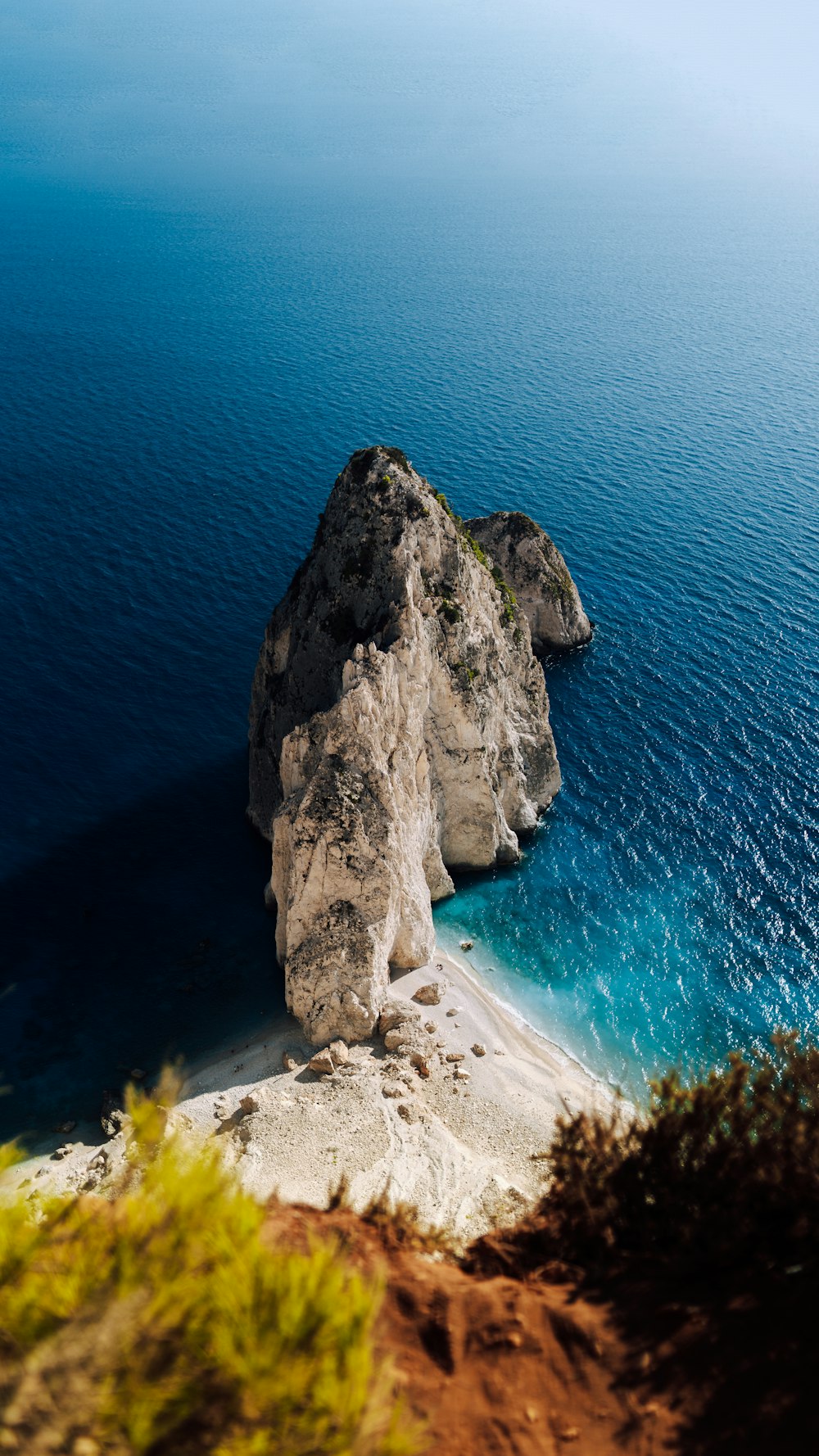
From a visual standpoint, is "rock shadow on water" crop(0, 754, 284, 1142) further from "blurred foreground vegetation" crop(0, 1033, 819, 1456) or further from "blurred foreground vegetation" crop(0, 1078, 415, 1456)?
"blurred foreground vegetation" crop(0, 1078, 415, 1456)

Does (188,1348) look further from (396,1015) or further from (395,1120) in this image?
(396,1015)

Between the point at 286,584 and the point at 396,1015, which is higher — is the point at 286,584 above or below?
above

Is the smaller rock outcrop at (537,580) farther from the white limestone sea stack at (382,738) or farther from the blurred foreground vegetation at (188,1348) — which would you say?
the blurred foreground vegetation at (188,1348)

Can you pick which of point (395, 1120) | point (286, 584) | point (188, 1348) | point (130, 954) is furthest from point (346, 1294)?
point (286, 584)

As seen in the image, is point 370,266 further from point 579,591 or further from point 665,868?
point 665,868

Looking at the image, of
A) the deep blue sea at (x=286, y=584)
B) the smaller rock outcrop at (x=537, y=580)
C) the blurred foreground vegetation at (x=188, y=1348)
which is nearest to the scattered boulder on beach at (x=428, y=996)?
the deep blue sea at (x=286, y=584)
